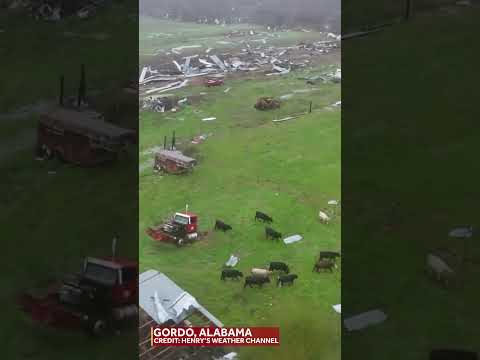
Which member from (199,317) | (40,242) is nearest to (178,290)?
(199,317)

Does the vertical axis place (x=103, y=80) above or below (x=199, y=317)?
above

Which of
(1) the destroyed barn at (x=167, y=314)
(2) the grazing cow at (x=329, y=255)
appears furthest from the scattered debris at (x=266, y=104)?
(1) the destroyed barn at (x=167, y=314)
